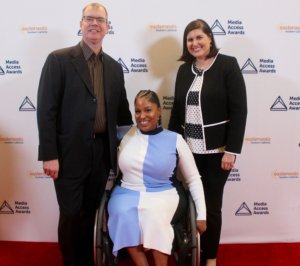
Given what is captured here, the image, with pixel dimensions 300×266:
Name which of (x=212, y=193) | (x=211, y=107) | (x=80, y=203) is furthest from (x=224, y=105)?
(x=80, y=203)

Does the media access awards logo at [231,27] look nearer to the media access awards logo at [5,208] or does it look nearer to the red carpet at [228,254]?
the red carpet at [228,254]

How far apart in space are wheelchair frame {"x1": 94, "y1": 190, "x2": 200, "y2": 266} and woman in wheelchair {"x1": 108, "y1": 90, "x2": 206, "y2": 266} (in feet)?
0.14

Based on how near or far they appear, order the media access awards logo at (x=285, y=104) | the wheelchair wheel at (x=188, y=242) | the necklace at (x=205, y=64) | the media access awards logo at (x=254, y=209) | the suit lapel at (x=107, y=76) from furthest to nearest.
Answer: the media access awards logo at (x=254, y=209), the media access awards logo at (x=285, y=104), the necklace at (x=205, y=64), the suit lapel at (x=107, y=76), the wheelchair wheel at (x=188, y=242)

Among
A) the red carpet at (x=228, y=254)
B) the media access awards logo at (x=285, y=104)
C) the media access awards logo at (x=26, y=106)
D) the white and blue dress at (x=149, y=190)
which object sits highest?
the media access awards logo at (x=26, y=106)

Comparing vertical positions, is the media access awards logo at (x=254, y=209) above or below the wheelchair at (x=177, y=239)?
below

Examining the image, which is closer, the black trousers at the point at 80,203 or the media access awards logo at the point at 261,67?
the black trousers at the point at 80,203

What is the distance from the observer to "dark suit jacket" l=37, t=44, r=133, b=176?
1.66 meters

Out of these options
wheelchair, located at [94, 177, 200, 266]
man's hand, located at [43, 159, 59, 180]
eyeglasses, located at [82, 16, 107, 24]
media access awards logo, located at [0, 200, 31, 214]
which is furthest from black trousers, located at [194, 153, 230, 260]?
media access awards logo, located at [0, 200, 31, 214]

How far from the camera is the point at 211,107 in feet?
6.07

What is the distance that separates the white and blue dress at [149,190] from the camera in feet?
5.38

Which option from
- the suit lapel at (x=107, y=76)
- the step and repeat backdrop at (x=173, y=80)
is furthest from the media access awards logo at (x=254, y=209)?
the suit lapel at (x=107, y=76)

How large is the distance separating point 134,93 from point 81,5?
2.26ft

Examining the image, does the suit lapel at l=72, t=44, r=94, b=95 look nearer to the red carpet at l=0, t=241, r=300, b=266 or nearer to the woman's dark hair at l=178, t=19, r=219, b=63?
the woman's dark hair at l=178, t=19, r=219, b=63

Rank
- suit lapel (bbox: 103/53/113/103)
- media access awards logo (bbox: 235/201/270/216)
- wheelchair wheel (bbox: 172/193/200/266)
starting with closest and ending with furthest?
wheelchair wheel (bbox: 172/193/200/266) < suit lapel (bbox: 103/53/113/103) < media access awards logo (bbox: 235/201/270/216)
